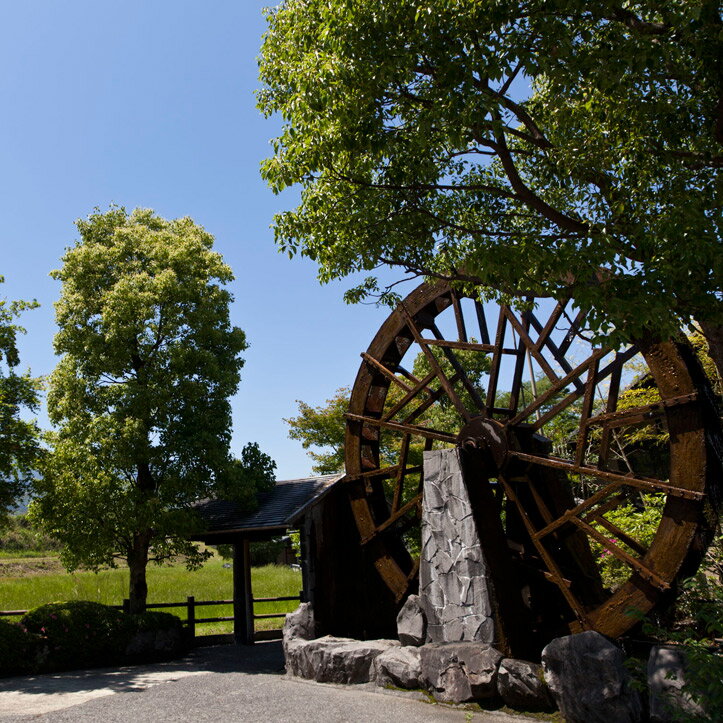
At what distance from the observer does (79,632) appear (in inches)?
384

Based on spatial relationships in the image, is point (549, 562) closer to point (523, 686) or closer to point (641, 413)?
point (523, 686)

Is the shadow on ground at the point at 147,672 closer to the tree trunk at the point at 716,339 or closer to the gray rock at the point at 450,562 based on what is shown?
the gray rock at the point at 450,562

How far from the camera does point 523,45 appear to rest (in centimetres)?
528

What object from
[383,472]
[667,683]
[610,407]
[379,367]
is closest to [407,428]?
[383,472]

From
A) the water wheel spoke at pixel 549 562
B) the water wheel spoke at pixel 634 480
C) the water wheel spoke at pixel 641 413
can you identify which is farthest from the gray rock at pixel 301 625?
the water wheel spoke at pixel 641 413

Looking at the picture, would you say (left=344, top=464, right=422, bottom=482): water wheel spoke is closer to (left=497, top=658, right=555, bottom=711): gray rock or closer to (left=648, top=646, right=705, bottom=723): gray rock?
(left=497, top=658, right=555, bottom=711): gray rock

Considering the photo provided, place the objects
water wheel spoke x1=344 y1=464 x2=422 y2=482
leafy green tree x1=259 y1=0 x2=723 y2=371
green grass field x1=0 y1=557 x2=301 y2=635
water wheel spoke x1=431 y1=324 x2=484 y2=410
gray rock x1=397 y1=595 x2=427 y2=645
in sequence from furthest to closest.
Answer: green grass field x1=0 y1=557 x2=301 y2=635 → water wheel spoke x1=344 y1=464 x2=422 y2=482 → water wheel spoke x1=431 y1=324 x2=484 y2=410 → gray rock x1=397 y1=595 x2=427 y2=645 → leafy green tree x1=259 y1=0 x2=723 y2=371

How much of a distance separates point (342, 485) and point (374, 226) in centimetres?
511

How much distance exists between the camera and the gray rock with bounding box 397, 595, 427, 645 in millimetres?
7391

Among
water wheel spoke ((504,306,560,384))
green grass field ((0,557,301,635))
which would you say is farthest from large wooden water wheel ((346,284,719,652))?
green grass field ((0,557,301,635))

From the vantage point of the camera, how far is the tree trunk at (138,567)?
37.8 feet

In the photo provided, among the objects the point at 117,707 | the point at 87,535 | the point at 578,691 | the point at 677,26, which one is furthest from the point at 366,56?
the point at 87,535

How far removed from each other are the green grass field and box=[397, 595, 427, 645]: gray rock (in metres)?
8.69

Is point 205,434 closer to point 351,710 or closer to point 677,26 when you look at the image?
point 351,710
